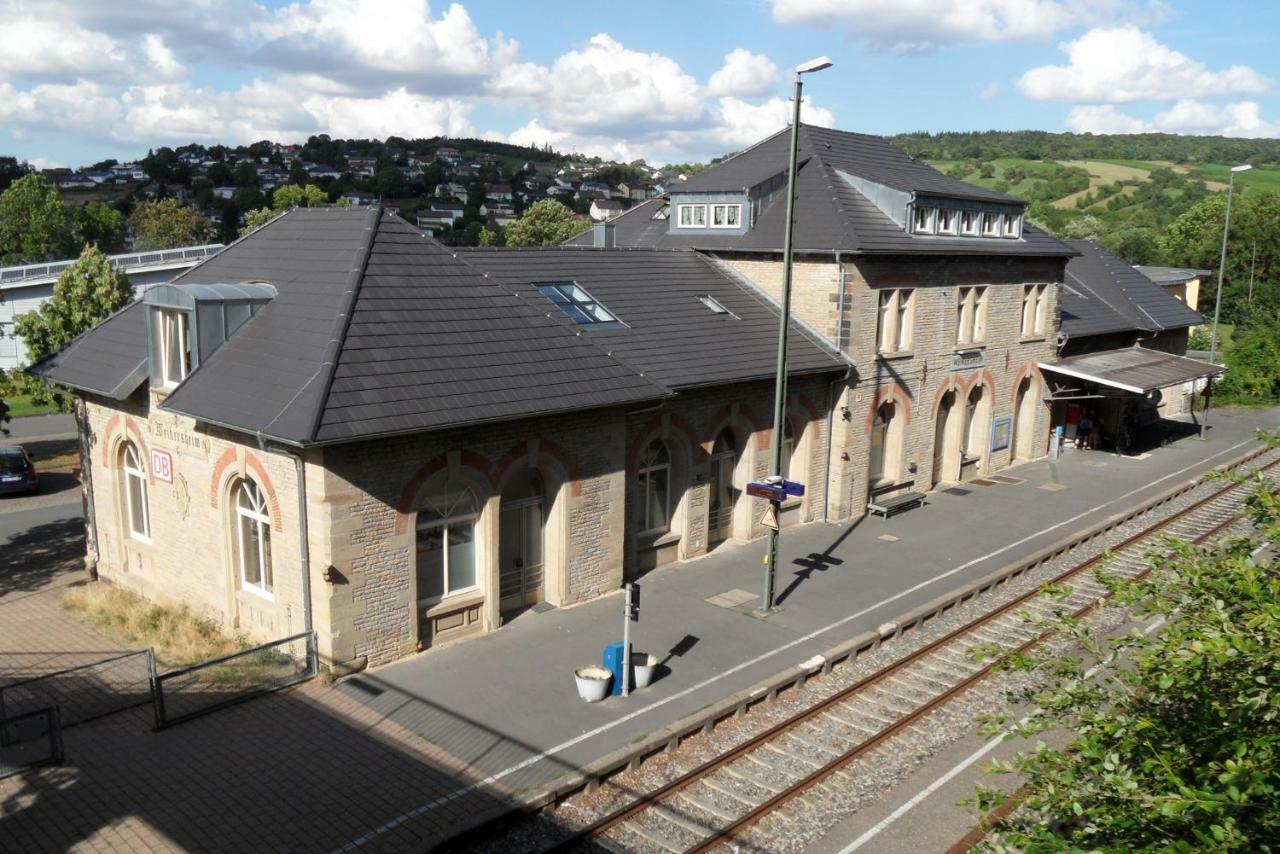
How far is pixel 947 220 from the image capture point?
91.7 ft

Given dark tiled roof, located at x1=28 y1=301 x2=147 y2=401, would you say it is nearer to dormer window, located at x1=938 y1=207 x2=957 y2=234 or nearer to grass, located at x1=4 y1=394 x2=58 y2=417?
dormer window, located at x1=938 y1=207 x2=957 y2=234

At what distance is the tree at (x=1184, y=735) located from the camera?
5387 millimetres

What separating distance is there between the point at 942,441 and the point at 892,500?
421cm

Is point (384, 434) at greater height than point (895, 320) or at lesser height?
lesser

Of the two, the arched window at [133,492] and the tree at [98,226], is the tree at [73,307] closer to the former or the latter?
the arched window at [133,492]

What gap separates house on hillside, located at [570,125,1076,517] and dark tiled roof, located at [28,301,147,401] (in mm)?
14420

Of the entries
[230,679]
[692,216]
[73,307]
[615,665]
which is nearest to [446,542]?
[615,665]

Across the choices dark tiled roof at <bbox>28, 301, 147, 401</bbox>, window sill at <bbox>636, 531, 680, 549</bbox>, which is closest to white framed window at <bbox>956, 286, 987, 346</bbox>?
window sill at <bbox>636, 531, 680, 549</bbox>

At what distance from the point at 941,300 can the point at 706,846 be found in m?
20.0

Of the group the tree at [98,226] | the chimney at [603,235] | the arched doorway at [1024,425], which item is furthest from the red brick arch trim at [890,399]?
the tree at [98,226]

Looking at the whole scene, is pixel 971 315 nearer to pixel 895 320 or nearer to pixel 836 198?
pixel 895 320

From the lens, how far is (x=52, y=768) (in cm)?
1286

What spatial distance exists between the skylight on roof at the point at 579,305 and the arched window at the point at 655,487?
2868 millimetres

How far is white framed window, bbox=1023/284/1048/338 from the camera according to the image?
31672 mm
